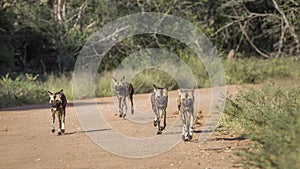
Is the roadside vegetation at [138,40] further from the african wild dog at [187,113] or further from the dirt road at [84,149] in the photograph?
the african wild dog at [187,113]

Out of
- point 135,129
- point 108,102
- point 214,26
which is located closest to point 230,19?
point 214,26

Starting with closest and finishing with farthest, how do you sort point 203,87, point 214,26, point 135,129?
1. point 135,129
2. point 203,87
3. point 214,26

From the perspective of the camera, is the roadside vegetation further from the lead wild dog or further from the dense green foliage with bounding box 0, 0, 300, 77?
the lead wild dog

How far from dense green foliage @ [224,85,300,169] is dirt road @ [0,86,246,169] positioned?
49 cm

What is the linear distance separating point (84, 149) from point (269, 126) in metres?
3.27

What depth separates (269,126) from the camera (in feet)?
30.4

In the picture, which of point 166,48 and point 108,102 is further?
point 166,48

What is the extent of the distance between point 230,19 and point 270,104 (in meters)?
22.3

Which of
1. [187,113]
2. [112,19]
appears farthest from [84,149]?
[112,19]

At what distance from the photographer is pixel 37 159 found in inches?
398

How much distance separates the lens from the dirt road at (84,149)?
9586mm

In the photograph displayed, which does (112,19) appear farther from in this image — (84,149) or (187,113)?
(84,149)

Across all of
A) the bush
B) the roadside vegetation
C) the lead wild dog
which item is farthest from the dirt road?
the roadside vegetation

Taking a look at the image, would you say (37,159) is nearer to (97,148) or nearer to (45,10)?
(97,148)
